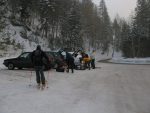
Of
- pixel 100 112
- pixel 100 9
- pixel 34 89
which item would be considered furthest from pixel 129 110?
pixel 100 9

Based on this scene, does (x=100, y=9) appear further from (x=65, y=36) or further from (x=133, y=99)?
(x=133, y=99)

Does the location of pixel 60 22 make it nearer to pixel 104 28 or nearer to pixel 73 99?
pixel 104 28

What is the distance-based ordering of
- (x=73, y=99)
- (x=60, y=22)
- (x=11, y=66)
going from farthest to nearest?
1. (x=60, y=22)
2. (x=11, y=66)
3. (x=73, y=99)

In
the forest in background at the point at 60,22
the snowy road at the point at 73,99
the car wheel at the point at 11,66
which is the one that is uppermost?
the forest in background at the point at 60,22

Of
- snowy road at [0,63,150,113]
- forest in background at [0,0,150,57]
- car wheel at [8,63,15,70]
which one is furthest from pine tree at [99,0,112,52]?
snowy road at [0,63,150,113]

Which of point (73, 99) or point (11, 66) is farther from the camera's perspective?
point (11, 66)

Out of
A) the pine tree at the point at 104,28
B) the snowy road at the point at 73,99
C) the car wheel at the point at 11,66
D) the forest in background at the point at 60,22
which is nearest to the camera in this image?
the snowy road at the point at 73,99

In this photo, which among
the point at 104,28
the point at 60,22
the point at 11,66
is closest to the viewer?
the point at 11,66

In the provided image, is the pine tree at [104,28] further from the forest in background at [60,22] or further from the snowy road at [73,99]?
the snowy road at [73,99]

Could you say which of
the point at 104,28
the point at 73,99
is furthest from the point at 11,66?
the point at 104,28

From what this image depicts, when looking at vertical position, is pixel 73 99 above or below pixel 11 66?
below

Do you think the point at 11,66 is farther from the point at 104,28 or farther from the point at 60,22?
the point at 104,28

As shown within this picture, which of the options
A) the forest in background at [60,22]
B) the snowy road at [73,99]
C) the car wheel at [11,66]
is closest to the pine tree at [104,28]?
the forest in background at [60,22]

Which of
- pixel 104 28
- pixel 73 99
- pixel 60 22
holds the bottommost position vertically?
pixel 73 99
